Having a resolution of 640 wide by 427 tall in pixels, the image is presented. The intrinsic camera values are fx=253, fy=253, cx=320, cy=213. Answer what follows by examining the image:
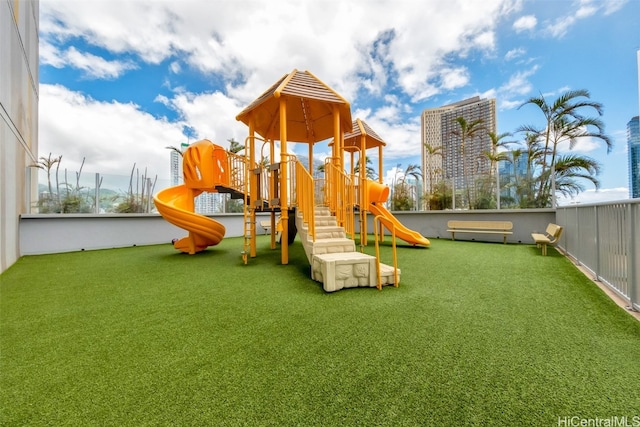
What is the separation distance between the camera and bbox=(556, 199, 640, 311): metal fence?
3.32 meters

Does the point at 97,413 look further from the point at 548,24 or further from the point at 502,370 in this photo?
the point at 548,24

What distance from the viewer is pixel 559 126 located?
448 inches

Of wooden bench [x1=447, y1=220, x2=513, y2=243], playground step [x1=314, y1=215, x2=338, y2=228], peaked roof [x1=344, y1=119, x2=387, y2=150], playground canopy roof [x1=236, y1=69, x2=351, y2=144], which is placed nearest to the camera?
playground step [x1=314, y1=215, x2=338, y2=228]

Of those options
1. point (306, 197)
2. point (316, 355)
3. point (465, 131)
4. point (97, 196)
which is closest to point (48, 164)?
→ point (97, 196)

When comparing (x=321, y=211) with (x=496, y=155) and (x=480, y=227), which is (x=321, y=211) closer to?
(x=480, y=227)

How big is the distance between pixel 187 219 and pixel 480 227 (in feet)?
38.3

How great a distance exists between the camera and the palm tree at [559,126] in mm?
10609

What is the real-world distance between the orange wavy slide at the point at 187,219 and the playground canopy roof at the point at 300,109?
11.5 feet

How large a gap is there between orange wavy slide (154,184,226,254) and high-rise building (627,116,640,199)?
1273cm

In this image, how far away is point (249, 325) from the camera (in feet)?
10.00

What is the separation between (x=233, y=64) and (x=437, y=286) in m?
14.6

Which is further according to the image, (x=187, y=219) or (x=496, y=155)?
(x=496, y=155)

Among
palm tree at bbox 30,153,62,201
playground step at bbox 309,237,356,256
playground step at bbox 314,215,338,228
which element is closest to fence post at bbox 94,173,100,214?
palm tree at bbox 30,153,62,201

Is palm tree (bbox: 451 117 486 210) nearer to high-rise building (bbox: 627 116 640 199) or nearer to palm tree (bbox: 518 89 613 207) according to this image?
palm tree (bbox: 518 89 613 207)
